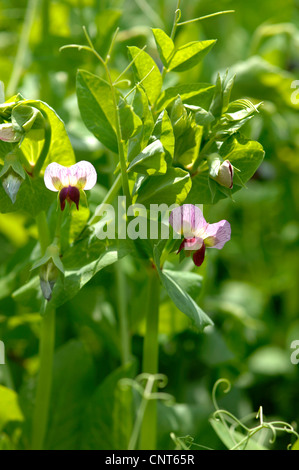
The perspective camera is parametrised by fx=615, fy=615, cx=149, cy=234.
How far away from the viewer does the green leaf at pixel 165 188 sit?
1.60 ft

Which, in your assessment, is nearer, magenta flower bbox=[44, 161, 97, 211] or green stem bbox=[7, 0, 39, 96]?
magenta flower bbox=[44, 161, 97, 211]

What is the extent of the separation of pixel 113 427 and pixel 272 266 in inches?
23.6

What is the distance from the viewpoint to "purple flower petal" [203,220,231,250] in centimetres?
48

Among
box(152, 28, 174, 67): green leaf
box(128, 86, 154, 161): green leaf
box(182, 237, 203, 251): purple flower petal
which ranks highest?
box(152, 28, 174, 67): green leaf

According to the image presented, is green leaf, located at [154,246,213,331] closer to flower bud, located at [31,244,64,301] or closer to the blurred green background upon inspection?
flower bud, located at [31,244,64,301]

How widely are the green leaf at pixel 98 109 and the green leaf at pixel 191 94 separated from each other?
5cm

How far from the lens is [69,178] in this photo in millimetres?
484

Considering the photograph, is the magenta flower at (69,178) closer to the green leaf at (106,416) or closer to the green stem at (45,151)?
the green stem at (45,151)

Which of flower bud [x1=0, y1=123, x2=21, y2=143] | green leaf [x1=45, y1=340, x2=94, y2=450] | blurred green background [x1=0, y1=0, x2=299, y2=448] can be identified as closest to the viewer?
flower bud [x1=0, y1=123, x2=21, y2=143]

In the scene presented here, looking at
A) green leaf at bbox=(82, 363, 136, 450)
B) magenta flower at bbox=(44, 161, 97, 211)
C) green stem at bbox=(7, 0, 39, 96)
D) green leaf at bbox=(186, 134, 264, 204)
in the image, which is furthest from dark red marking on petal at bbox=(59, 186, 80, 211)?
green stem at bbox=(7, 0, 39, 96)

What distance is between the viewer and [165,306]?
768 millimetres

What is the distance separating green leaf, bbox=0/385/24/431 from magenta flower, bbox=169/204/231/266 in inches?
10.6

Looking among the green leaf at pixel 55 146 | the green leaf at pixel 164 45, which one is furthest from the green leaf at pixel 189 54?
the green leaf at pixel 55 146
